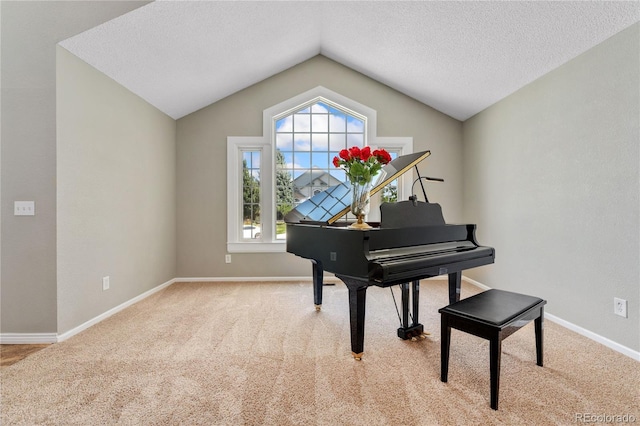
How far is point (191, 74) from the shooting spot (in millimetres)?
3314

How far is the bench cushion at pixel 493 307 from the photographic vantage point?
1.53 meters

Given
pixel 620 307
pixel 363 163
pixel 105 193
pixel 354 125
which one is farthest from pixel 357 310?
pixel 354 125

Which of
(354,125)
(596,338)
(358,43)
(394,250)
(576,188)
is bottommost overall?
(596,338)

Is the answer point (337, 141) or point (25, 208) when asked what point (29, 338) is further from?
point (337, 141)

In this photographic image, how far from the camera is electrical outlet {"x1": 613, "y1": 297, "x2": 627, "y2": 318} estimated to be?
2119 mm

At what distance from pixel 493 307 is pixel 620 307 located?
130 cm

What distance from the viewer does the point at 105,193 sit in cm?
280

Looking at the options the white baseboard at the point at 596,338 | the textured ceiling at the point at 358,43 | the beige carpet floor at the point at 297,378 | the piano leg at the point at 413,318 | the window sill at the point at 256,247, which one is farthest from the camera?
the window sill at the point at 256,247

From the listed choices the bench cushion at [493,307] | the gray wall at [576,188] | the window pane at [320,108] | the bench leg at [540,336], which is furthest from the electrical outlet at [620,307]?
the window pane at [320,108]

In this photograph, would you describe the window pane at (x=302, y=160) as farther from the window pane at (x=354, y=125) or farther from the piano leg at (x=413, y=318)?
the piano leg at (x=413, y=318)

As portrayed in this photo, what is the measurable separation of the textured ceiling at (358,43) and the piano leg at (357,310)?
246cm

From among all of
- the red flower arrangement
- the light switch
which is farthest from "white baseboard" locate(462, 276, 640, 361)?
the light switch

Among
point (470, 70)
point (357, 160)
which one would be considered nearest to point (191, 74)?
point (357, 160)

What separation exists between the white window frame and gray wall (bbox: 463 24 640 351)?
1.36m
